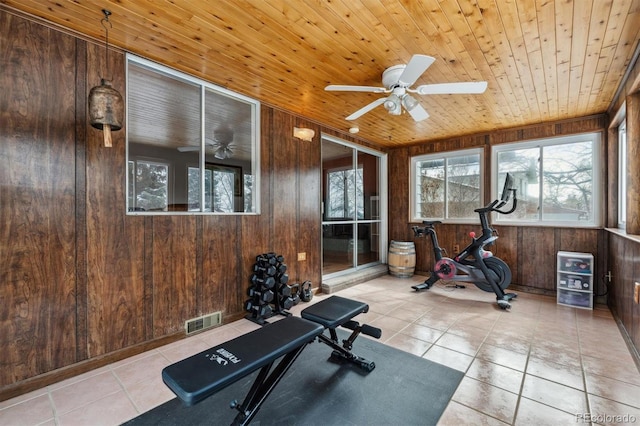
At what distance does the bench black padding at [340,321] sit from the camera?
2.24 m

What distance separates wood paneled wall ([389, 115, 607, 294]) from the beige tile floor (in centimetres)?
83

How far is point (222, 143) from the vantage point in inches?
132

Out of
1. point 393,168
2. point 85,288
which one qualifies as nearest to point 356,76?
point 85,288

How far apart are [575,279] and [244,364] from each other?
455 cm

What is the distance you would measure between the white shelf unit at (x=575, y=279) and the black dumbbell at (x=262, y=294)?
13.0ft

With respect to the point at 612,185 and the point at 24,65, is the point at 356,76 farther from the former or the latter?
the point at 612,185

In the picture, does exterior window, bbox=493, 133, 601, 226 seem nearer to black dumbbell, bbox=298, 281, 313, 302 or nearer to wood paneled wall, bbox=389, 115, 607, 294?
wood paneled wall, bbox=389, 115, 607, 294

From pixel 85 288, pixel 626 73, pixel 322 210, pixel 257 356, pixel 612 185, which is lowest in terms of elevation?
pixel 257 356

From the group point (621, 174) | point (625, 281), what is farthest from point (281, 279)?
point (621, 174)

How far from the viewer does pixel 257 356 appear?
157cm

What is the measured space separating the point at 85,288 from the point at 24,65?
5.56 feet

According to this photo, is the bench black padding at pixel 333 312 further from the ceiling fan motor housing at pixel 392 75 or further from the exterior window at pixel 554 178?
the exterior window at pixel 554 178

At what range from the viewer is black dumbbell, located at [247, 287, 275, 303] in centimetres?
332

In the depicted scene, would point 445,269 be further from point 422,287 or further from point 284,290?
point 284,290
